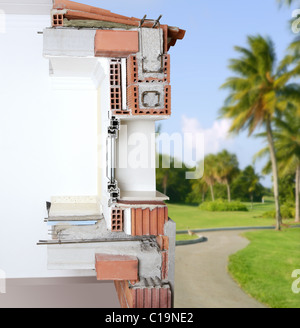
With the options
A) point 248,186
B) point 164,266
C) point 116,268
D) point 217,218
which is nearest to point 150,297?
point 164,266

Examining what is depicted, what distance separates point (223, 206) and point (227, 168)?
6.53 ft

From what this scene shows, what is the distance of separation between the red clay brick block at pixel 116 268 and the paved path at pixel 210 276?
7.62 meters

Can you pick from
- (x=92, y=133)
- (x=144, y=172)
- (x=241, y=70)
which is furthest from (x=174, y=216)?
(x=144, y=172)

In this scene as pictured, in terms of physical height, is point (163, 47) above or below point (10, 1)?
below

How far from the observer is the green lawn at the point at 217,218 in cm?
1953

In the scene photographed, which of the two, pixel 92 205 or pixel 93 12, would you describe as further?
pixel 92 205

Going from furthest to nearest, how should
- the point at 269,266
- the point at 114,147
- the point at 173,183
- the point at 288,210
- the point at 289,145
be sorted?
the point at 173,183 < the point at 288,210 < the point at 289,145 < the point at 269,266 < the point at 114,147

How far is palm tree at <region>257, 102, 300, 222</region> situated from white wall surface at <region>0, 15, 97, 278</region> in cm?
1388

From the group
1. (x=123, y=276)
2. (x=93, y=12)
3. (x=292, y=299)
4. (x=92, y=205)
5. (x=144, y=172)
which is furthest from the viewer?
(x=292, y=299)

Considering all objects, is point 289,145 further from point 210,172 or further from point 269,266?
point 269,266

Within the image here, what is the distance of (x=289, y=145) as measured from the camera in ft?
60.7

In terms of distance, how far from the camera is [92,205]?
6227mm

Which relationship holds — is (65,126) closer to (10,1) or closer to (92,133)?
(92,133)

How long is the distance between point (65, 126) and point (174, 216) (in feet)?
46.1
